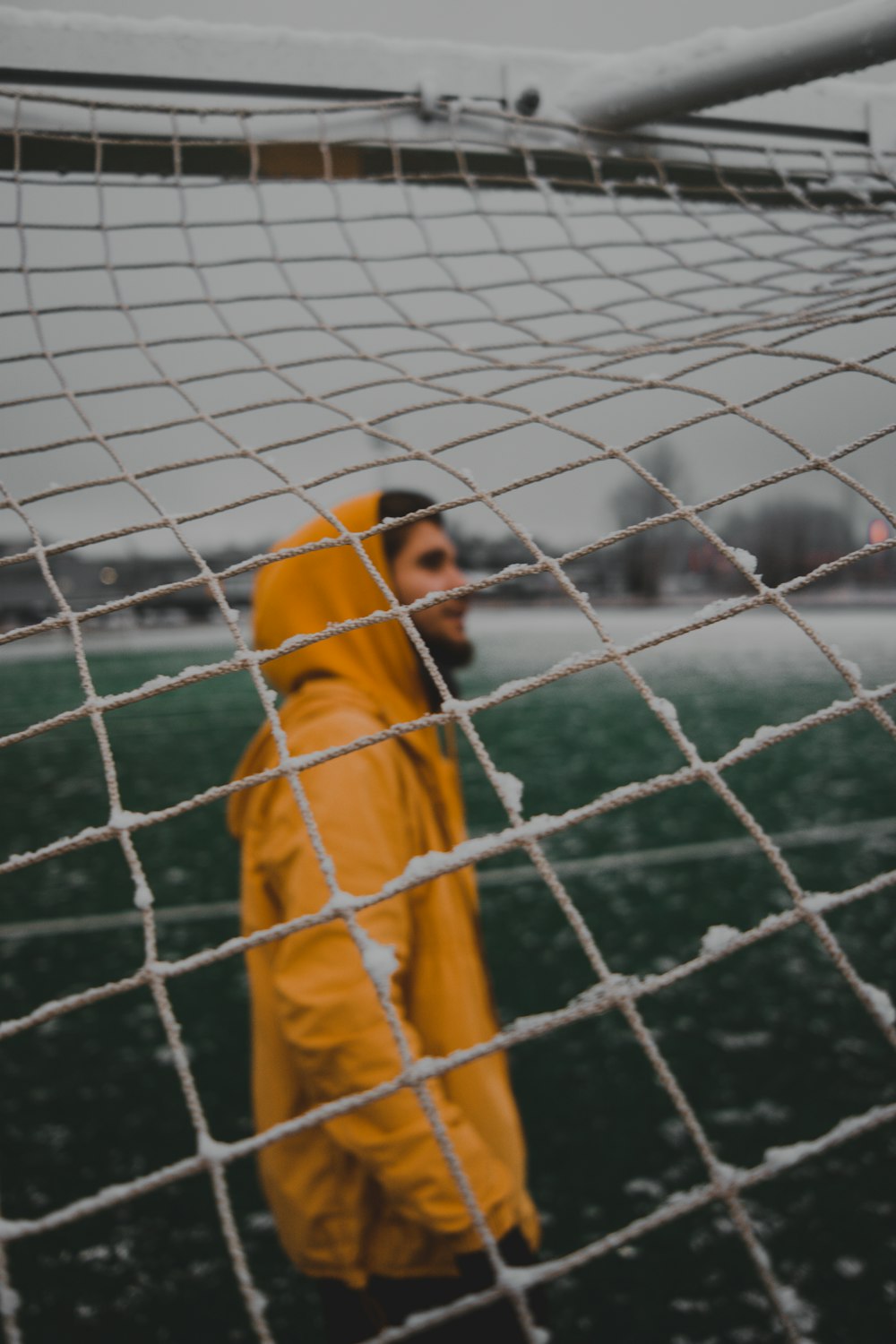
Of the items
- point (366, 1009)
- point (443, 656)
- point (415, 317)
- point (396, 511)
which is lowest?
point (366, 1009)

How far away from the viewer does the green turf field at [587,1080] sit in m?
1.47

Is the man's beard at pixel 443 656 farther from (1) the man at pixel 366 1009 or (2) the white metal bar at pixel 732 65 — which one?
(2) the white metal bar at pixel 732 65

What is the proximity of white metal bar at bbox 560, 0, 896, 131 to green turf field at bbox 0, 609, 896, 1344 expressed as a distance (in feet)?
6.57

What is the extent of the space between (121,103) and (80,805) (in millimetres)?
4638

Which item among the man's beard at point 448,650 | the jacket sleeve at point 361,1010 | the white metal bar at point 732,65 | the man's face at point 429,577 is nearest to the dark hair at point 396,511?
the man's face at point 429,577

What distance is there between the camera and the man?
0.76m

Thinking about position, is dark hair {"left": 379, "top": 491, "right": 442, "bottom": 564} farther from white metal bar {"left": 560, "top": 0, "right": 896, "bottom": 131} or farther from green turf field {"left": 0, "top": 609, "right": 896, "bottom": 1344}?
green turf field {"left": 0, "top": 609, "right": 896, "bottom": 1344}

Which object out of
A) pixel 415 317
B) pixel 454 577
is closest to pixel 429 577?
pixel 454 577

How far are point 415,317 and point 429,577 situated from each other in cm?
58

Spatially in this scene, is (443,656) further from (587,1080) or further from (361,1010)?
(587,1080)

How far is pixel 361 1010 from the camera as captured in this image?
0.75 m

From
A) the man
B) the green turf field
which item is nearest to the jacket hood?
the man

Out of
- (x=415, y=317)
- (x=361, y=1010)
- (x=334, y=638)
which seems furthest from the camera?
(x=415, y=317)

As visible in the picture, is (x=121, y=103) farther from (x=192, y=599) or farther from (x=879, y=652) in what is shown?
(x=192, y=599)
